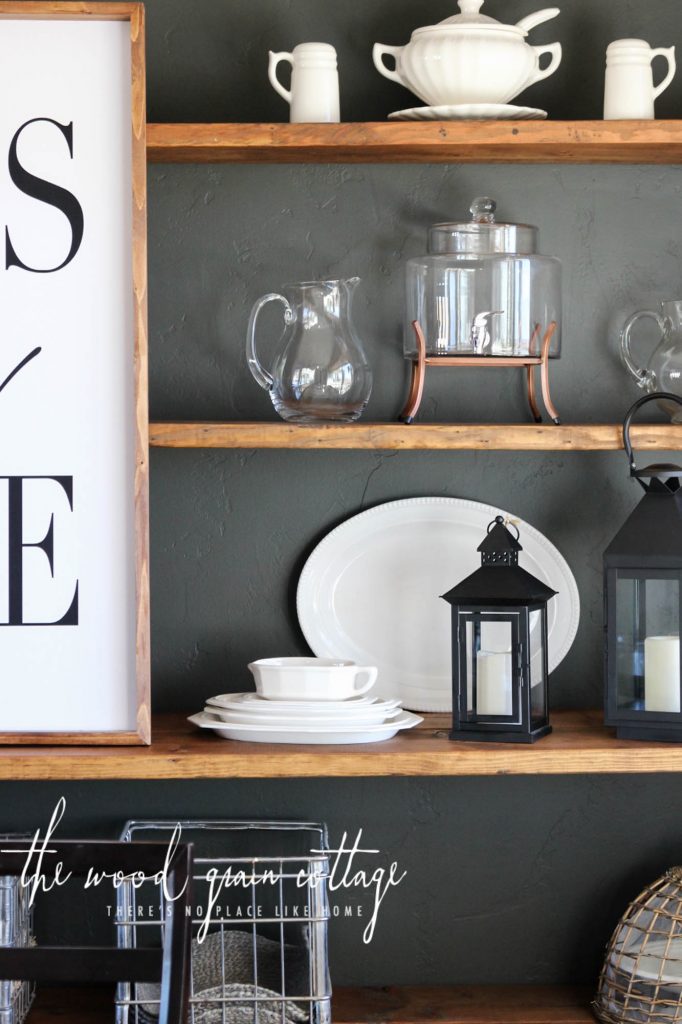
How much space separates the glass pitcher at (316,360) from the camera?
167 centimetres

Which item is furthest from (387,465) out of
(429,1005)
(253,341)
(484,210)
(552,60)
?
(429,1005)

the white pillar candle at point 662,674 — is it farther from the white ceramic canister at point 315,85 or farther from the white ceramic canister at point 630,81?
the white ceramic canister at point 315,85

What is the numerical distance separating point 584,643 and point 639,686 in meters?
0.24

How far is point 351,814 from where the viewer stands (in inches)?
74.2

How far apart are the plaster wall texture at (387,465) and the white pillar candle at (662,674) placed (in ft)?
0.82

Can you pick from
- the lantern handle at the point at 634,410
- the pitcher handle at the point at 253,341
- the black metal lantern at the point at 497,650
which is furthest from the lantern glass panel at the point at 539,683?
the pitcher handle at the point at 253,341

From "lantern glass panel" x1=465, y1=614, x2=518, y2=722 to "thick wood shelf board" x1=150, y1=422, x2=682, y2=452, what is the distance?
0.24 meters

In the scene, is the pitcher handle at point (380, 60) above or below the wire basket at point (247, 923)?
above

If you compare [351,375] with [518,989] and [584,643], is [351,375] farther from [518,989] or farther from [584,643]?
[518,989]

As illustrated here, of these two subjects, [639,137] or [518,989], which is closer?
[639,137]

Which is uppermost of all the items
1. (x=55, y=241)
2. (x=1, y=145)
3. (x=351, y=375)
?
(x=1, y=145)

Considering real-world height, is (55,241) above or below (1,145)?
below

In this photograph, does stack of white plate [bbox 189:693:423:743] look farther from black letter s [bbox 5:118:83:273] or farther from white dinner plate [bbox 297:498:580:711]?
black letter s [bbox 5:118:83:273]

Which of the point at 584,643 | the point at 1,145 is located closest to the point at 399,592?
the point at 584,643
